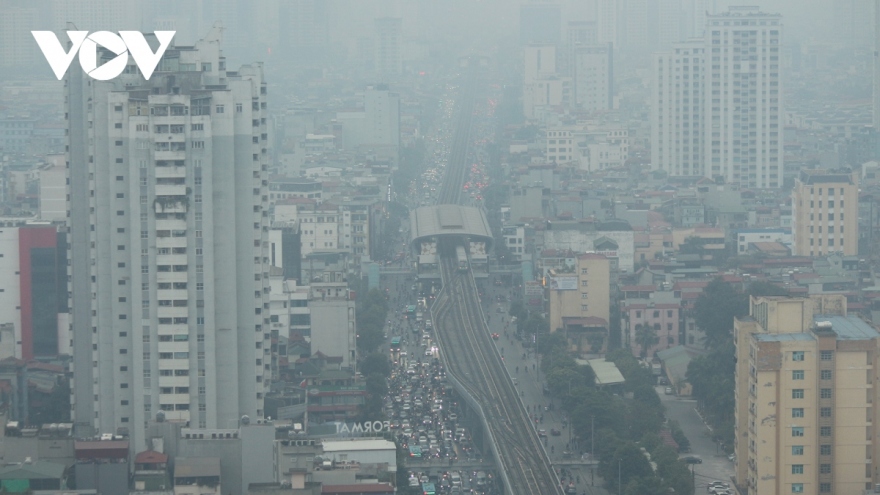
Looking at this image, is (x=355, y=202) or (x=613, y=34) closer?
(x=355, y=202)

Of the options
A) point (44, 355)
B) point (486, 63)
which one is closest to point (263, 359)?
point (44, 355)

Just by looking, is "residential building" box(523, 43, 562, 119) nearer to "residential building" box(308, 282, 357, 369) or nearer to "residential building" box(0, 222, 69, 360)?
"residential building" box(308, 282, 357, 369)

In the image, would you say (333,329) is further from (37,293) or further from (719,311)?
(719,311)

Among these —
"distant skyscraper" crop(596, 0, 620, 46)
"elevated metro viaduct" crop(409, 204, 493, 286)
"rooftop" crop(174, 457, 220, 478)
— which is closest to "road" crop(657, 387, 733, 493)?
"rooftop" crop(174, 457, 220, 478)

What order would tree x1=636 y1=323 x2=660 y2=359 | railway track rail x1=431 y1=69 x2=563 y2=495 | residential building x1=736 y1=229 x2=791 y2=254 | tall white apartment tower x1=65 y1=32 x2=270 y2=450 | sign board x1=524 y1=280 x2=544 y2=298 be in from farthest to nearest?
residential building x1=736 y1=229 x2=791 y2=254 → sign board x1=524 y1=280 x2=544 y2=298 → tree x1=636 y1=323 x2=660 y2=359 → railway track rail x1=431 y1=69 x2=563 y2=495 → tall white apartment tower x1=65 y1=32 x2=270 y2=450

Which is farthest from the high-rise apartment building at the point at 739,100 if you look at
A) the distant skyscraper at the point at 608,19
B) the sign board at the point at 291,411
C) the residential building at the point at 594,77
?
the distant skyscraper at the point at 608,19

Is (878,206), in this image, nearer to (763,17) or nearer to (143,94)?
(763,17)
